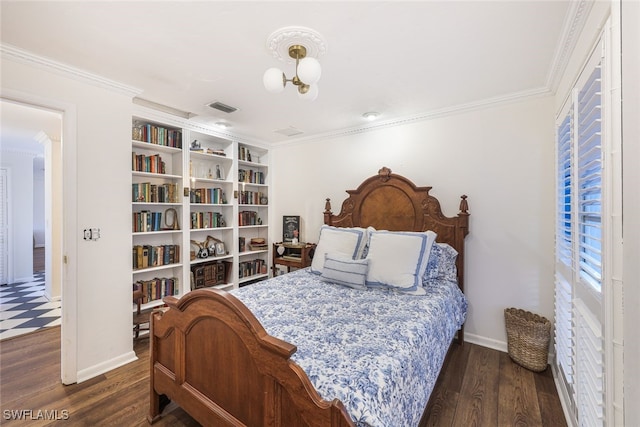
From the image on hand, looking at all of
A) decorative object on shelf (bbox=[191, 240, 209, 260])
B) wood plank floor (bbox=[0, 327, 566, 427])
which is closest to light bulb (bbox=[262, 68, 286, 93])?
wood plank floor (bbox=[0, 327, 566, 427])

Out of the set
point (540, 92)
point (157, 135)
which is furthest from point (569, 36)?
point (157, 135)

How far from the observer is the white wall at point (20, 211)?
4698mm

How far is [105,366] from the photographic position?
7.34ft

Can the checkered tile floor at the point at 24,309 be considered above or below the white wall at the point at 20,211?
below

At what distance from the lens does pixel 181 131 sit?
3.18 meters

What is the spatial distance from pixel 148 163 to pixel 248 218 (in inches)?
59.6

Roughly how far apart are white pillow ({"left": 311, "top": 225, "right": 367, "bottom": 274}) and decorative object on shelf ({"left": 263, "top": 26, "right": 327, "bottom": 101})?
1.45 metres

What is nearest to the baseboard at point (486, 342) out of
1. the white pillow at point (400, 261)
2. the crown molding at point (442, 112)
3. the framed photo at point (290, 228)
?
the white pillow at point (400, 261)

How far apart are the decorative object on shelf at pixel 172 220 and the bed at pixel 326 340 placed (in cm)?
144

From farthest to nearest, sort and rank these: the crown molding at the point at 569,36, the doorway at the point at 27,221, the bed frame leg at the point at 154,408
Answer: the doorway at the point at 27,221, the bed frame leg at the point at 154,408, the crown molding at the point at 569,36

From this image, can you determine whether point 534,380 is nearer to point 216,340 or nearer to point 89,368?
point 216,340

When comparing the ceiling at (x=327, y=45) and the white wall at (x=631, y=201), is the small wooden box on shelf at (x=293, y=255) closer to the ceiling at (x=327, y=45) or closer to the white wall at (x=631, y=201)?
the ceiling at (x=327, y=45)

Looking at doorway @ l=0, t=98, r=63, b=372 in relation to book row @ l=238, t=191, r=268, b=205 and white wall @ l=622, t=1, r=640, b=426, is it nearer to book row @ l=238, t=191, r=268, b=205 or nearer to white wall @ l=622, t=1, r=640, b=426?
book row @ l=238, t=191, r=268, b=205

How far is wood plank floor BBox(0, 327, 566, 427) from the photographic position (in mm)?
1718
